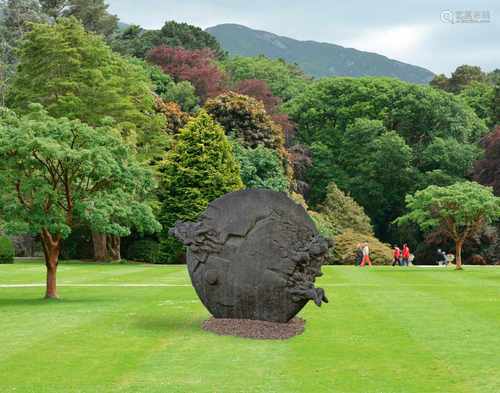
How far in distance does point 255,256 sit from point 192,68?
6754 cm

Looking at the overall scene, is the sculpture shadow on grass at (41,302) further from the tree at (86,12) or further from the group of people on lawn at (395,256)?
the tree at (86,12)

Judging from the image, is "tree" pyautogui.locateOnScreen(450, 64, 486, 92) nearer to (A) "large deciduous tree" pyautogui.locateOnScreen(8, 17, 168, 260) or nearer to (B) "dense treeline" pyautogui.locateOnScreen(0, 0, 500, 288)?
(B) "dense treeline" pyautogui.locateOnScreen(0, 0, 500, 288)

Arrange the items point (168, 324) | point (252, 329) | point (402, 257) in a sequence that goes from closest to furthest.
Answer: point (252, 329), point (168, 324), point (402, 257)

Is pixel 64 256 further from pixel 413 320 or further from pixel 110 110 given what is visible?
pixel 413 320

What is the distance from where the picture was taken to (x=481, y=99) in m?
88.6

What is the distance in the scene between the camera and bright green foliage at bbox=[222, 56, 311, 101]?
324 feet

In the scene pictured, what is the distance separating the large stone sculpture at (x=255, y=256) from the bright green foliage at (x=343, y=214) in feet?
157

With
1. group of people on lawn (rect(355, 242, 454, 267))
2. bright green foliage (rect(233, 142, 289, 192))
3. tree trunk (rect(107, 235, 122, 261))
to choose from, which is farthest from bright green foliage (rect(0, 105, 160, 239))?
bright green foliage (rect(233, 142, 289, 192))

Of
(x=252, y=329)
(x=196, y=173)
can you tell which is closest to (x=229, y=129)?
(x=196, y=173)

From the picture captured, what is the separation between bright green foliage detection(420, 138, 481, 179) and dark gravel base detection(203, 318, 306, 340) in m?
57.2

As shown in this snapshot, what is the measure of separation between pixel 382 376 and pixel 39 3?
85.3 meters

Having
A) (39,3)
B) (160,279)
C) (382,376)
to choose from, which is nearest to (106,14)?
(39,3)

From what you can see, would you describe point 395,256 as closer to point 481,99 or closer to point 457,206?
point 457,206

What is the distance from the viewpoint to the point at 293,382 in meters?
13.4
